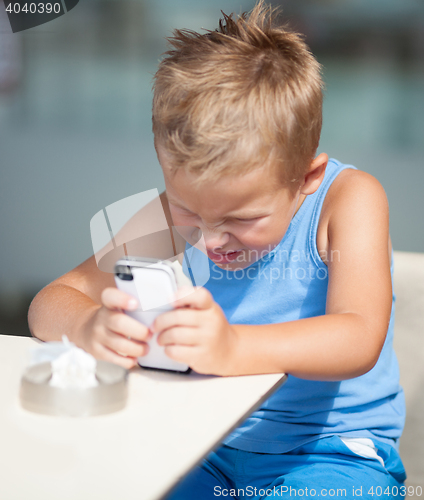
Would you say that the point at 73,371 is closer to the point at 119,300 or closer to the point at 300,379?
the point at 119,300

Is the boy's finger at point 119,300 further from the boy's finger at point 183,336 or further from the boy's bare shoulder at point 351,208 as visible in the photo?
the boy's bare shoulder at point 351,208

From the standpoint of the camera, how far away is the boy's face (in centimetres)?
64

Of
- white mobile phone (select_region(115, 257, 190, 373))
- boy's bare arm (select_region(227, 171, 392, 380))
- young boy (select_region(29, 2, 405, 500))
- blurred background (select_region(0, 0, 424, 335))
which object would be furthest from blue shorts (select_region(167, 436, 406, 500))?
blurred background (select_region(0, 0, 424, 335))

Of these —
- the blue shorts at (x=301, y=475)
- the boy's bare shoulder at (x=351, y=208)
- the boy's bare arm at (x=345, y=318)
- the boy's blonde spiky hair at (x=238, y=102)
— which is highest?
the boy's blonde spiky hair at (x=238, y=102)

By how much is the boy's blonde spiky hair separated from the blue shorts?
0.38 meters

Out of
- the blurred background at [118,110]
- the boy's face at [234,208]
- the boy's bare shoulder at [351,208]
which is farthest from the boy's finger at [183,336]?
the blurred background at [118,110]

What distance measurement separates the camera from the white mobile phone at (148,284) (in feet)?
1.69

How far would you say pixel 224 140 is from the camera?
0.62m

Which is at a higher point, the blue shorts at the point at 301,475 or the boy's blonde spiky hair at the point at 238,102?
the boy's blonde spiky hair at the point at 238,102

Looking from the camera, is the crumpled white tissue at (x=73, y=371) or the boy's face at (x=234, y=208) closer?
the crumpled white tissue at (x=73, y=371)

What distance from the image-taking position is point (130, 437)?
440 mm

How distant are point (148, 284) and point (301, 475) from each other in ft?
1.14

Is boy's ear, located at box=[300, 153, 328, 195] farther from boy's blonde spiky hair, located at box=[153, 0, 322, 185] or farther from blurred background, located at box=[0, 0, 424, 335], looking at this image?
blurred background, located at box=[0, 0, 424, 335]

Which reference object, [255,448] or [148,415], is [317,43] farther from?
[148,415]
